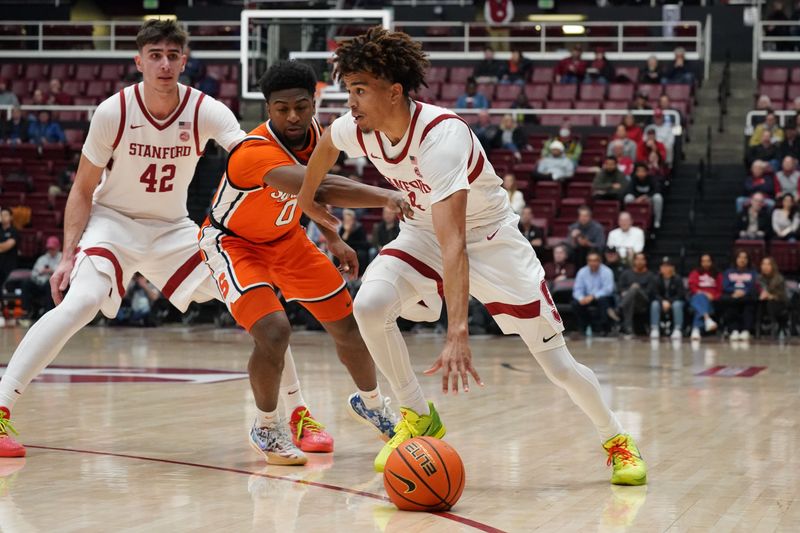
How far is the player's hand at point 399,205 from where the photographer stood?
539cm

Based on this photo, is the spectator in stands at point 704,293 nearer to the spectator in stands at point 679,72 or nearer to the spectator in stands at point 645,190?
the spectator in stands at point 645,190

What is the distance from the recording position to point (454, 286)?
5.01 metres

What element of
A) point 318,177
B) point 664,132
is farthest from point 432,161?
point 664,132

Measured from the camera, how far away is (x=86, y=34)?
3070 cm

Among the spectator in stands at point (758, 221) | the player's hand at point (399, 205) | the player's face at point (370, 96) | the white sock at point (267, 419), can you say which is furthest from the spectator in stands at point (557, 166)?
the player's face at point (370, 96)

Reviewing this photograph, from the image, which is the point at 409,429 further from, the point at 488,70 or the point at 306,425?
the point at 488,70

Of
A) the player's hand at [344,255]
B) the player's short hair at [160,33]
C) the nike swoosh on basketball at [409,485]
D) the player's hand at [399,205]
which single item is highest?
the player's short hair at [160,33]

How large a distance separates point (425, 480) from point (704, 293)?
12.3 meters

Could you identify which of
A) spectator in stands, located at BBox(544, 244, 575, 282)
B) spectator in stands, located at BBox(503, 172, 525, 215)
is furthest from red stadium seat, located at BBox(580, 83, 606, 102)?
spectator in stands, located at BBox(544, 244, 575, 282)

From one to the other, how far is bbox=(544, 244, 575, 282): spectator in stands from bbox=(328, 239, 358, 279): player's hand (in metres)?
11.0

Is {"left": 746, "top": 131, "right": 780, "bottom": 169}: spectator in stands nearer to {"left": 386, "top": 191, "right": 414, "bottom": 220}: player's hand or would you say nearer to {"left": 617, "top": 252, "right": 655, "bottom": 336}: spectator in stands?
{"left": 617, "top": 252, "right": 655, "bottom": 336}: spectator in stands

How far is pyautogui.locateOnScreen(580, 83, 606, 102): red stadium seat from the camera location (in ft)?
75.8

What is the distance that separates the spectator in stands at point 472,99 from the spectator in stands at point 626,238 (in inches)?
211

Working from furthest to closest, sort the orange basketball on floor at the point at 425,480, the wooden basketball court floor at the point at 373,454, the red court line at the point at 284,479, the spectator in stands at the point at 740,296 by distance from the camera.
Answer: the spectator in stands at the point at 740,296, the orange basketball on floor at the point at 425,480, the wooden basketball court floor at the point at 373,454, the red court line at the point at 284,479
